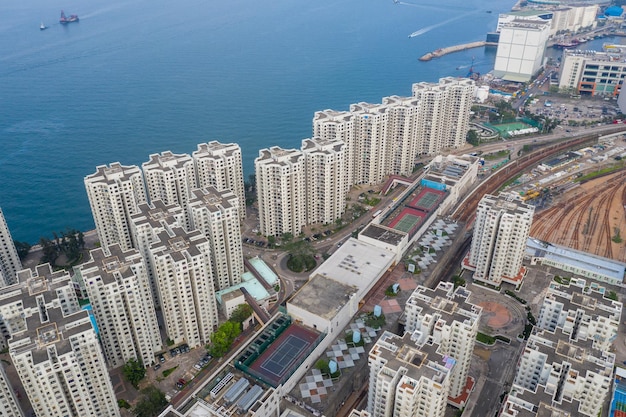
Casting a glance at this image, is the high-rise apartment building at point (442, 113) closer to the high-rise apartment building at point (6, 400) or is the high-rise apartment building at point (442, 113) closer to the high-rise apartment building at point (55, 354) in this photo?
the high-rise apartment building at point (55, 354)

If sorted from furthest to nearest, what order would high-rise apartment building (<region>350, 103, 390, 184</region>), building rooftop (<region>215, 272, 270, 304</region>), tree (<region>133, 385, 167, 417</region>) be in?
high-rise apartment building (<region>350, 103, 390, 184</region>), building rooftop (<region>215, 272, 270, 304</region>), tree (<region>133, 385, 167, 417</region>)

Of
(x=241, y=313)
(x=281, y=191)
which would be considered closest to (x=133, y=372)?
(x=241, y=313)

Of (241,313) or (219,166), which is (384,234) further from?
(219,166)

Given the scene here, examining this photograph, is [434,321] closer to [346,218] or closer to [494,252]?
[494,252]

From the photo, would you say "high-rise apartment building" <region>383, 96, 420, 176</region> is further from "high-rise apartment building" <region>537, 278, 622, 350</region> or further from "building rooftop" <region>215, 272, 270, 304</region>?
"high-rise apartment building" <region>537, 278, 622, 350</region>

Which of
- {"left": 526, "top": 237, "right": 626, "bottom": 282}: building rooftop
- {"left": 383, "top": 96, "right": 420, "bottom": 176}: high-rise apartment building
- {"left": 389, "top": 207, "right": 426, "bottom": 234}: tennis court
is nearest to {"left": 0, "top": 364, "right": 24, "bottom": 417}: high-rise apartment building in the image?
{"left": 389, "top": 207, "right": 426, "bottom": 234}: tennis court
